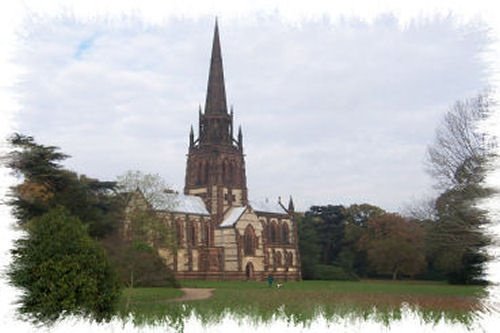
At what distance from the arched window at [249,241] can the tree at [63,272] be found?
62.4m

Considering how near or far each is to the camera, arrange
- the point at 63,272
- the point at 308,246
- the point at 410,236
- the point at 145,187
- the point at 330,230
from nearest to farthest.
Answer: the point at 63,272, the point at 145,187, the point at 410,236, the point at 308,246, the point at 330,230

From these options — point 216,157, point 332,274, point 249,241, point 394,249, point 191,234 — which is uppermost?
point 216,157

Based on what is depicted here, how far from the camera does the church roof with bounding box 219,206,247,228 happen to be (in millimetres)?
75438

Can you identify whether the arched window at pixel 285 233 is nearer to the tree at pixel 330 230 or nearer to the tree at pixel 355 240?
the tree at pixel 330 230

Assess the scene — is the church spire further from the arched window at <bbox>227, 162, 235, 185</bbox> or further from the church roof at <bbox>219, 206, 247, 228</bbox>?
the church roof at <bbox>219, 206, 247, 228</bbox>

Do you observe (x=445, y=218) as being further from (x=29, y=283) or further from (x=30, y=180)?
(x=29, y=283)

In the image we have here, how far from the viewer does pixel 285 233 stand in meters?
84.2

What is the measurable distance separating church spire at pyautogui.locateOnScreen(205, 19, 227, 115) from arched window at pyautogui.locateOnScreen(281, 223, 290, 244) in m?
18.6

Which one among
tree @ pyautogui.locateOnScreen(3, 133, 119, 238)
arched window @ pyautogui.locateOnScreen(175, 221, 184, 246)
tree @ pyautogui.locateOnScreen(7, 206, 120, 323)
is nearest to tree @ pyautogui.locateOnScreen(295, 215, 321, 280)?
arched window @ pyautogui.locateOnScreen(175, 221, 184, 246)

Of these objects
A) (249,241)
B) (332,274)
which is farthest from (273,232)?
(332,274)

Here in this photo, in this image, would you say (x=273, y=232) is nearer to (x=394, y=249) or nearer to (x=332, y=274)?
(x=332, y=274)

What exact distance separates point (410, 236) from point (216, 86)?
32.5m

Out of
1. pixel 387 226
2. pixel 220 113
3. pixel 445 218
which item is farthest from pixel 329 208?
pixel 445 218

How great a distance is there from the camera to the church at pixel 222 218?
73.2m
